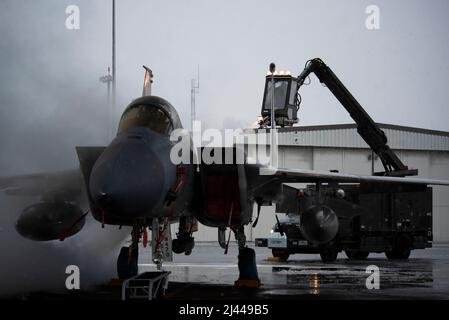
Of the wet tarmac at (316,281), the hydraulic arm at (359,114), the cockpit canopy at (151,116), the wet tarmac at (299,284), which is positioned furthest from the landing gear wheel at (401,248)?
the cockpit canopy at (151,116)

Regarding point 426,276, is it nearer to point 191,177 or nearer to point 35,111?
point 191,177

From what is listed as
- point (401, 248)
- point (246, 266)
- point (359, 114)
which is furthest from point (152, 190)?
point (401, 248)

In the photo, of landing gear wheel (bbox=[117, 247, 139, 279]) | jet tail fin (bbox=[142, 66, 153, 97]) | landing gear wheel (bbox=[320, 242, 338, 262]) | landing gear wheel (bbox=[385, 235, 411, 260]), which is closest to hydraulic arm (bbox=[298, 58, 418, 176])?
landing gear wheel (bbox=[385, 235, 411, 260])

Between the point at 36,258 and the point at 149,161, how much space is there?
608 cm

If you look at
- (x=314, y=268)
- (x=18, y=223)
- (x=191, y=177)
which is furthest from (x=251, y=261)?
(x=314, y=268)

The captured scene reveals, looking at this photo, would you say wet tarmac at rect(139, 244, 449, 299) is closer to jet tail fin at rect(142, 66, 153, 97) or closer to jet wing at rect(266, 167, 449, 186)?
jet wing at rect(266, 167, 449, 186)

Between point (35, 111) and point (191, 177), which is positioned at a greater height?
point (35, 111)

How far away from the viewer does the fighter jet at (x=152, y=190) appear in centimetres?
1045

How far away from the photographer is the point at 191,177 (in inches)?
503

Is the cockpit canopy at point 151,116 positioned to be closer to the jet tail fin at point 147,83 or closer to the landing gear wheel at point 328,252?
the jet tail fin at point 147,83

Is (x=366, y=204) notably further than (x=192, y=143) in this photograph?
Yes

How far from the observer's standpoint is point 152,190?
10664 millimetres
